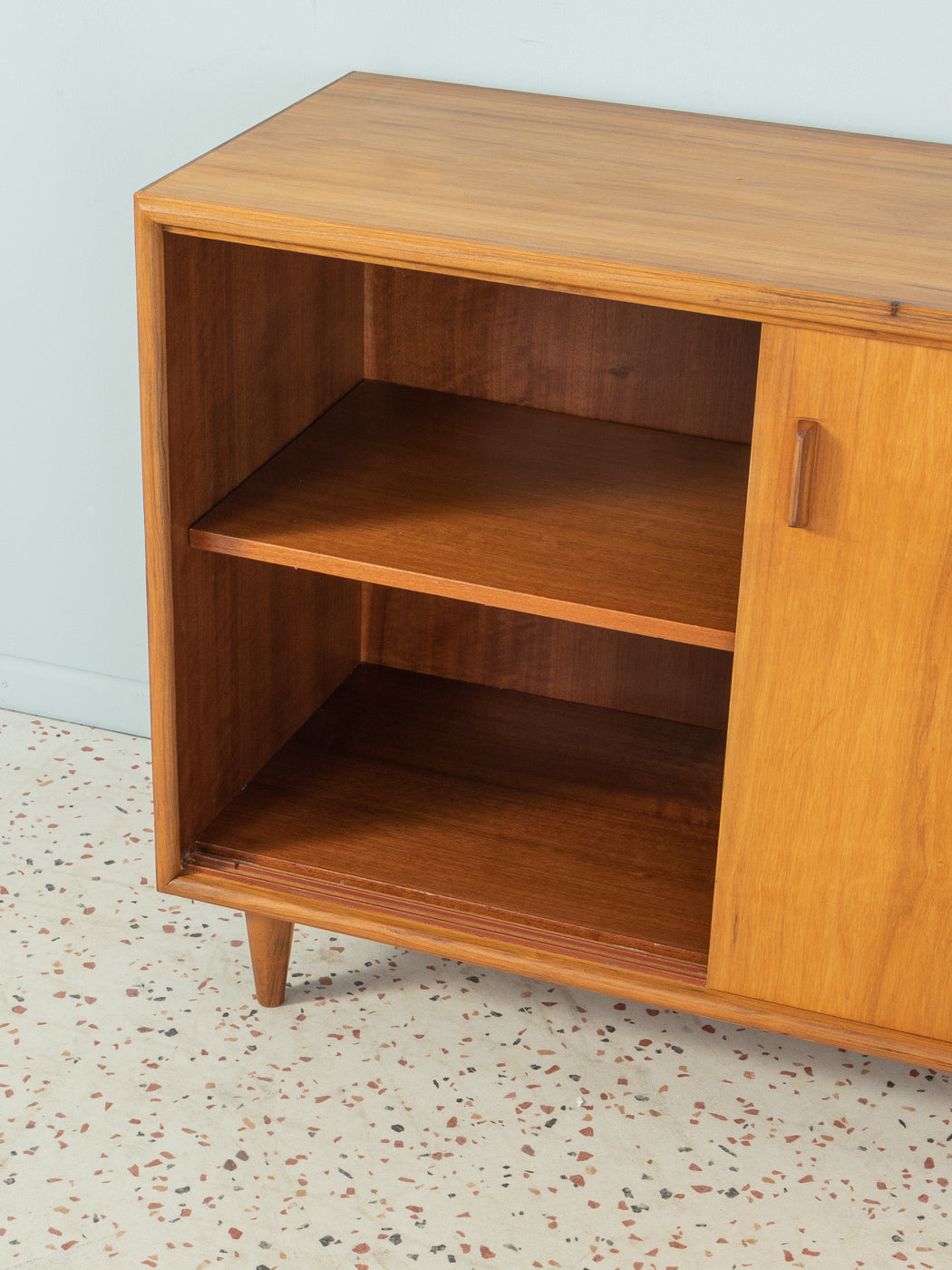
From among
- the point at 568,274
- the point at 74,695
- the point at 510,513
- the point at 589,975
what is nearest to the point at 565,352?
the point at 510,513

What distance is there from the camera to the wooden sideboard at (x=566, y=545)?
4.65ft

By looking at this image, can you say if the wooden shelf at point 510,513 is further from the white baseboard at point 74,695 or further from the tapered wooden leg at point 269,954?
the white baseboard at point 74,695

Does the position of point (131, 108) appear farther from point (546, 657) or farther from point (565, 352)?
point (546, 657)

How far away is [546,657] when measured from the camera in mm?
2162

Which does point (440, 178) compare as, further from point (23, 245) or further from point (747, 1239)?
point (747, 1239)

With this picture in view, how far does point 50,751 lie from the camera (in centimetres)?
249

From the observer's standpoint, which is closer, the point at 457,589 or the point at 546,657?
the point at 457,589

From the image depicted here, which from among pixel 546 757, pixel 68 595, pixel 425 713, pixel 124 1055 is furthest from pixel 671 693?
pixel 68 595

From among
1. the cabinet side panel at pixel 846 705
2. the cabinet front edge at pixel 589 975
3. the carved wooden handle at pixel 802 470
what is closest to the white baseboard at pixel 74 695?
the cabinet front edge at pixel 589 975

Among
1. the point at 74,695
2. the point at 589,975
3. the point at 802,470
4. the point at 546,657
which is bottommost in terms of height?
the point at 74,695

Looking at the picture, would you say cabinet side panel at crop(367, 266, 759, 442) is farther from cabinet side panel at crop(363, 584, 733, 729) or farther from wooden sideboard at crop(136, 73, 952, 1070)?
cabinet side panel at crop(363, 584, 733, 729)

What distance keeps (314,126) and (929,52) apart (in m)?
0.72

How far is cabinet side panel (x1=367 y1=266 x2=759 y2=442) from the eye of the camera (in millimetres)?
1896

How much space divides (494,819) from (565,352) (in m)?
0.61
